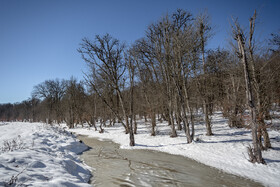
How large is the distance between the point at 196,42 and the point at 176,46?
2.39 meters

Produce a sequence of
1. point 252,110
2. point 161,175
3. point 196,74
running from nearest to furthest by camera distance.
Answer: point 161,175 → point 252,110 → point 196,74

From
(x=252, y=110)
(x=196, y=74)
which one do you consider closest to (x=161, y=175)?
(x=252, y=110)

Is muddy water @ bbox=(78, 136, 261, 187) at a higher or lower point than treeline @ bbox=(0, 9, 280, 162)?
lower

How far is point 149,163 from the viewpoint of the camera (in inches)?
273

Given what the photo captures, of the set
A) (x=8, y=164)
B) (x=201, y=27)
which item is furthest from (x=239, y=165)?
(x=201, y=27)

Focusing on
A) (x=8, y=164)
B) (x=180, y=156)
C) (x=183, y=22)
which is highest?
(x=183, y=22)

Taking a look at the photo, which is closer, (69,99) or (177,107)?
(177,107)

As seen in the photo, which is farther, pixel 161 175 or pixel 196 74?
pixel 196 74

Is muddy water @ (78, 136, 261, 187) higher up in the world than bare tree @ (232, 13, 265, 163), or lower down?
lower down

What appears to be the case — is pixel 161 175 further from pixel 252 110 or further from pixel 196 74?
pixel 196 74

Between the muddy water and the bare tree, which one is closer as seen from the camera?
the muddy water

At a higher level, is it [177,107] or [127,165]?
[177,107]

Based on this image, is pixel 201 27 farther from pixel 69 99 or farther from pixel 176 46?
pixel 69 99

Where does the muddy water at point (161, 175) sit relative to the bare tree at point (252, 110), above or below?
below
